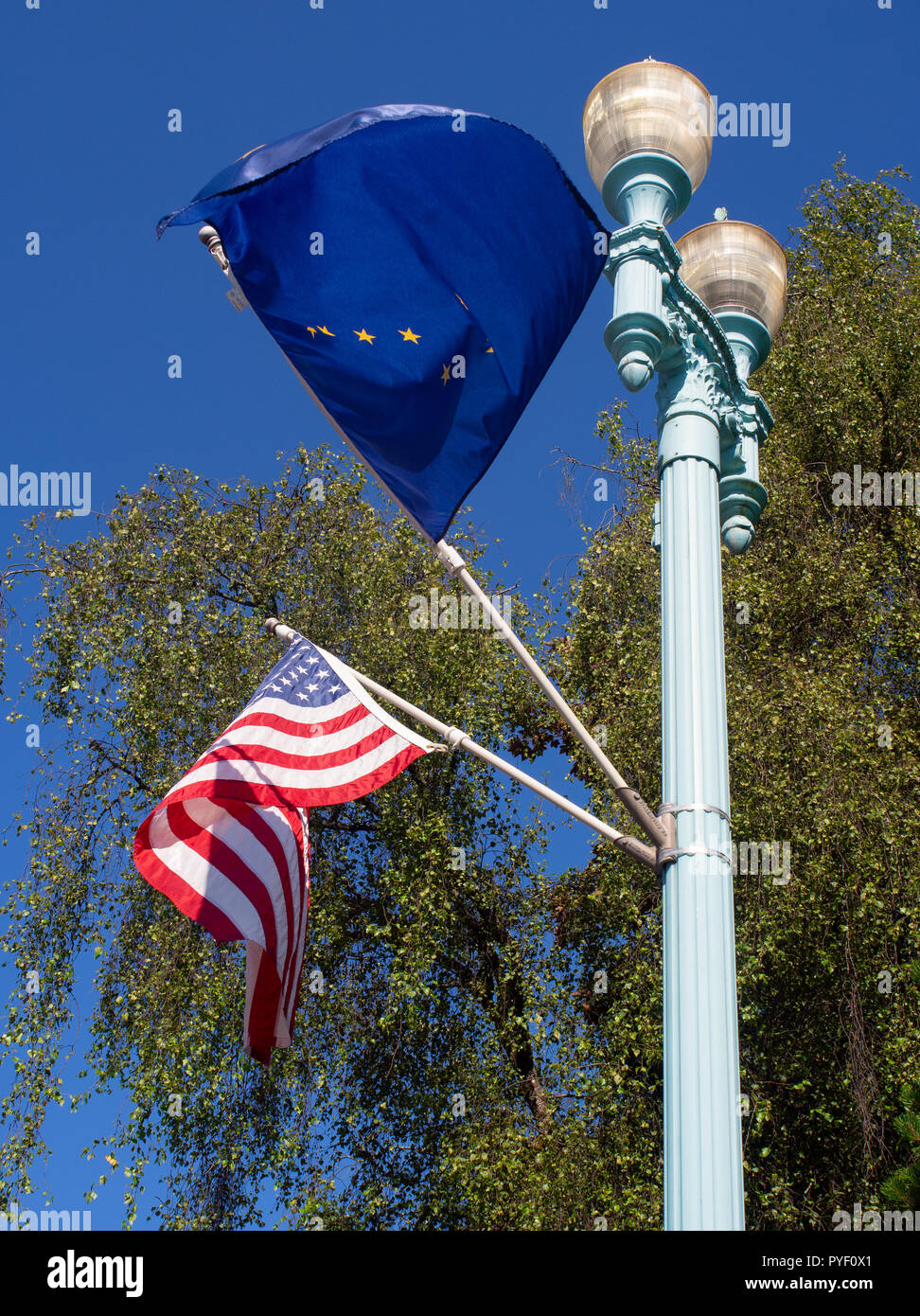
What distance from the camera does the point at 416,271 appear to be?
720 cm

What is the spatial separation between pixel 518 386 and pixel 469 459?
19.5 inches

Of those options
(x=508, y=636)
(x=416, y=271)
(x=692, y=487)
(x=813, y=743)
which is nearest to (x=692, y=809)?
(x=508, y=636)

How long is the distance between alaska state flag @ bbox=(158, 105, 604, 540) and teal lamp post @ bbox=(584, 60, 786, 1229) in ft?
1.41

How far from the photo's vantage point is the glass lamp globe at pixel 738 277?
7656mm

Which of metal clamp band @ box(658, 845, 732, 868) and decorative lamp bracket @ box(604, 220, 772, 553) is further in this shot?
decorative lamp bracket @ box(604, 220, 772, 553)

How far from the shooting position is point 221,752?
786cm

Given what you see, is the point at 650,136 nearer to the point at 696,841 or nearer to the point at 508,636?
the point at 508,636

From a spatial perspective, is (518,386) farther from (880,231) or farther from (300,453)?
(880,231)

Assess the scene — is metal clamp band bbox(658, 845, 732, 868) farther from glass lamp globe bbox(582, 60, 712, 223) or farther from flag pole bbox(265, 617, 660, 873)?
glass lamp globe bbox(582, 60, 712, 223)

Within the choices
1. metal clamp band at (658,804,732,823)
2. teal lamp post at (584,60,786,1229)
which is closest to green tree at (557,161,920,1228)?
teal lamp post at (584,60,786,1229)

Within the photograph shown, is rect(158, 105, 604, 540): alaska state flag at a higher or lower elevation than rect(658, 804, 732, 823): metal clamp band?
higher

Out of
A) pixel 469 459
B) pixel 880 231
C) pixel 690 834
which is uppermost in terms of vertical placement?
pixel 880 231

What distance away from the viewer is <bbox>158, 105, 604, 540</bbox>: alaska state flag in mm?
6895
